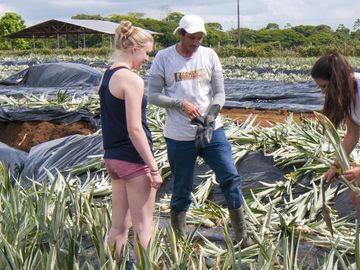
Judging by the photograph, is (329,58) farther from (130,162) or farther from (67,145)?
(67,145)

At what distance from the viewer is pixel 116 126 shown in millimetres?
2904

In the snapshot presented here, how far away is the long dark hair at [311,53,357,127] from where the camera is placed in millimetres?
2873

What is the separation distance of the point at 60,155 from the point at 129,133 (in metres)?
3.09

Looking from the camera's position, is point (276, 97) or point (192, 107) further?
Answer: point (276, 97)

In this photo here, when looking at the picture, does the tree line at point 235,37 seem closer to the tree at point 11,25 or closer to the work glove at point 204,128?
the tree at point 11,25

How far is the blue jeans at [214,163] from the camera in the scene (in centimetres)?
343

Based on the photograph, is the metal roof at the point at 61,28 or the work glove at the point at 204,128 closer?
the work glove at the point at 204,128

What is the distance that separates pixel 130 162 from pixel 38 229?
75 centimetres

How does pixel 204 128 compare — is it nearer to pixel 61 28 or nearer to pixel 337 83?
pixel 337 83

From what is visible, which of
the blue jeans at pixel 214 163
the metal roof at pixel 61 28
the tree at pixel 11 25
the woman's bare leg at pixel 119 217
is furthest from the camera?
the tree at pixel 11 25

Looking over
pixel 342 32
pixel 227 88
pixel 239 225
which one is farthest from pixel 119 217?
pixel 342 32

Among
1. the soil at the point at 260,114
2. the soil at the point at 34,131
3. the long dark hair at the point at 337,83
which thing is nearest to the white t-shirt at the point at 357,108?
the long dark hair at the point at 337,83

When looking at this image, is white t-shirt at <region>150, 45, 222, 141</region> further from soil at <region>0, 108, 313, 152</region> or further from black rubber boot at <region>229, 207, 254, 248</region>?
soil at <region>0, 108, 313, 152</region>

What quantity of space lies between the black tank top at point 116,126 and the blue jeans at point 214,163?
0.53 meters
